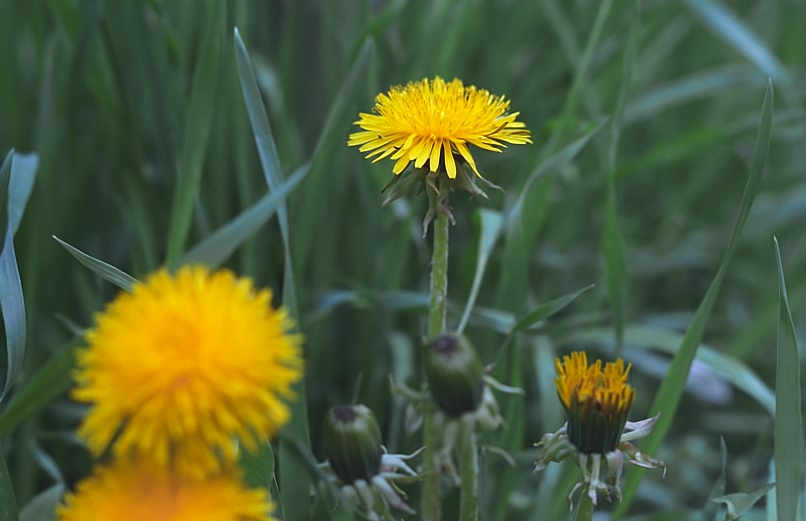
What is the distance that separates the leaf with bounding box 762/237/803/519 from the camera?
2.11 ft

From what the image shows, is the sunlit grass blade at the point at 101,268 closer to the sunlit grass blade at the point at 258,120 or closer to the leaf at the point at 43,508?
the sunlit grass blade at the point at 258,120

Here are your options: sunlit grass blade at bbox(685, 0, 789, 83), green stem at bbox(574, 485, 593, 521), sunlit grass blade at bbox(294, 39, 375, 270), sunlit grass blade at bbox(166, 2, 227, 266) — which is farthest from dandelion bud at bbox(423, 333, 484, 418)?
sunlit grass blade at bbox(685, 0, 789, 83)

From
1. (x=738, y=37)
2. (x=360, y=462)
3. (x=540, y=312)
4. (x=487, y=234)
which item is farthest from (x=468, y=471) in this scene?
(x=738, y=37)

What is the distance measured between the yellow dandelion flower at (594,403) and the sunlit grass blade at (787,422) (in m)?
0.16

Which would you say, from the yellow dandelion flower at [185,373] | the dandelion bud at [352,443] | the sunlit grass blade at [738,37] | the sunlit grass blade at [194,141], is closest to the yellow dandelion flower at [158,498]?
the yellow dandelion flower at [185,373]

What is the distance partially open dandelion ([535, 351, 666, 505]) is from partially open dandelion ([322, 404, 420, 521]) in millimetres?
123

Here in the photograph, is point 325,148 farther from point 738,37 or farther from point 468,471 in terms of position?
point 738,37

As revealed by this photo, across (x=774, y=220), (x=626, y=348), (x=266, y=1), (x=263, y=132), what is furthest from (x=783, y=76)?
(x=263, y=132)

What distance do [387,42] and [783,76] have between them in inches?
28.7

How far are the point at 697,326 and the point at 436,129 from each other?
0.34 meters

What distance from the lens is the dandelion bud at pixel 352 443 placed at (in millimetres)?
555

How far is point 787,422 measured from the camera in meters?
0.65

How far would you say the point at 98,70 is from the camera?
114 centimetres

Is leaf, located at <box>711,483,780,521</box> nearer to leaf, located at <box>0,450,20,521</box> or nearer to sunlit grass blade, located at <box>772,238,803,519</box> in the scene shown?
sunlit grass blade, located at <box>772,238,803,519</box>
